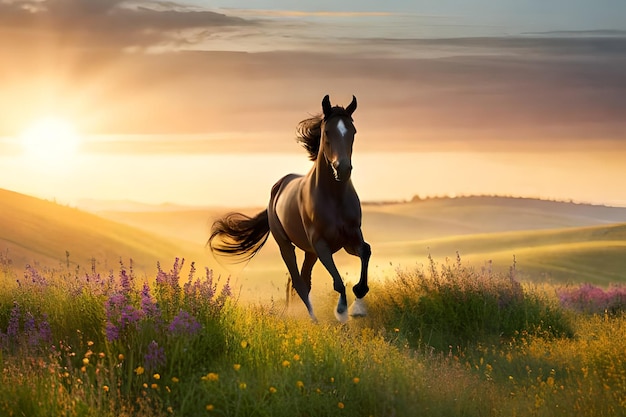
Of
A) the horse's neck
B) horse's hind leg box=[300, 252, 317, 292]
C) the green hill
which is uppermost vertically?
the horse's neck

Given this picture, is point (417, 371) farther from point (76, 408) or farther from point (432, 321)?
point (432, 321)

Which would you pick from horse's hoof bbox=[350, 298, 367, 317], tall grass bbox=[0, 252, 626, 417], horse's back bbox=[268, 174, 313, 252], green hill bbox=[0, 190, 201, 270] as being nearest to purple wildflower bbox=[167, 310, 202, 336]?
tall grass bbox=[0, 252, 626, 417]

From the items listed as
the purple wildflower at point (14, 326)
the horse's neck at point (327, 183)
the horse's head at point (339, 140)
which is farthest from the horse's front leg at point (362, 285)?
the purple wildflower at point (14, 326)

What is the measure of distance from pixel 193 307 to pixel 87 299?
1821 millimetres

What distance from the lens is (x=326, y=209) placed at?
38.8 ft

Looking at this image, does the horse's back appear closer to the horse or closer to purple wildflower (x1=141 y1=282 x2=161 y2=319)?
the horse

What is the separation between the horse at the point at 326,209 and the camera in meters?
11.1

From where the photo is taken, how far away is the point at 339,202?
11.8 meters

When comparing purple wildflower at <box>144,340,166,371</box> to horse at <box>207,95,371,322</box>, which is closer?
purple wildflower at <box>144,340,166,371</box>

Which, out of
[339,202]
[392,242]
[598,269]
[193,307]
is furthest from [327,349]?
[392,242]

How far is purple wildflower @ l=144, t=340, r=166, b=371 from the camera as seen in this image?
8.32 m

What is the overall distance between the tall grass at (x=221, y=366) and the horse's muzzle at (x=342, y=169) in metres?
2.09

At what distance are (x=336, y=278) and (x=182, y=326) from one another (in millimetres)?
3229

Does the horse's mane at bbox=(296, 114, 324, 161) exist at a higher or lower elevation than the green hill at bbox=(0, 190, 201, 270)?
higher
